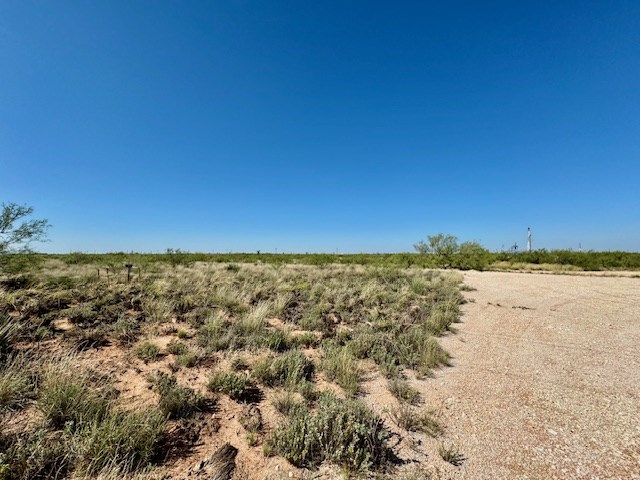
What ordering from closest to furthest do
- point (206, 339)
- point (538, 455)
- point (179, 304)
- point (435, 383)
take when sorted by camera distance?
Answer: point (538, 455) → point (435, 383) → point (206, 339) → point (179, 304)

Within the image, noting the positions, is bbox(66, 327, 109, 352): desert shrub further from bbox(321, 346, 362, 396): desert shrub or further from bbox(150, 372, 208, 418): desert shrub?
bbox(321, 346, 362, 396): desert shrub

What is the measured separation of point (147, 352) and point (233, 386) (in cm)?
203

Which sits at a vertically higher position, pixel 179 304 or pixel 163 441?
pixel 179 304

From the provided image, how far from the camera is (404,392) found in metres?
4.49

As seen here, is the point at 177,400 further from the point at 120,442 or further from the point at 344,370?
the point at 344,370

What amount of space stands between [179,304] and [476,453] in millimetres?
7631

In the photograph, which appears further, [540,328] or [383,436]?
[540,328]

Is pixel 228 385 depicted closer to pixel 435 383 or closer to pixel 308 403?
pixel 308 403

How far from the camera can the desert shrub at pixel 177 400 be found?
3838 mm

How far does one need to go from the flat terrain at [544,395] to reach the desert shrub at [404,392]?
237 millimetres

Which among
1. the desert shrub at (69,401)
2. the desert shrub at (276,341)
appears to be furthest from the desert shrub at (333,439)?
the desert shrub at (276,341)

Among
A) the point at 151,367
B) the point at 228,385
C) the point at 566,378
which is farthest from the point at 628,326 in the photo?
the point at 151,367

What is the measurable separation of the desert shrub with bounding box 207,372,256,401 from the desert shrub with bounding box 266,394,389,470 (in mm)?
1076

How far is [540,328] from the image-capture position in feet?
25.6
